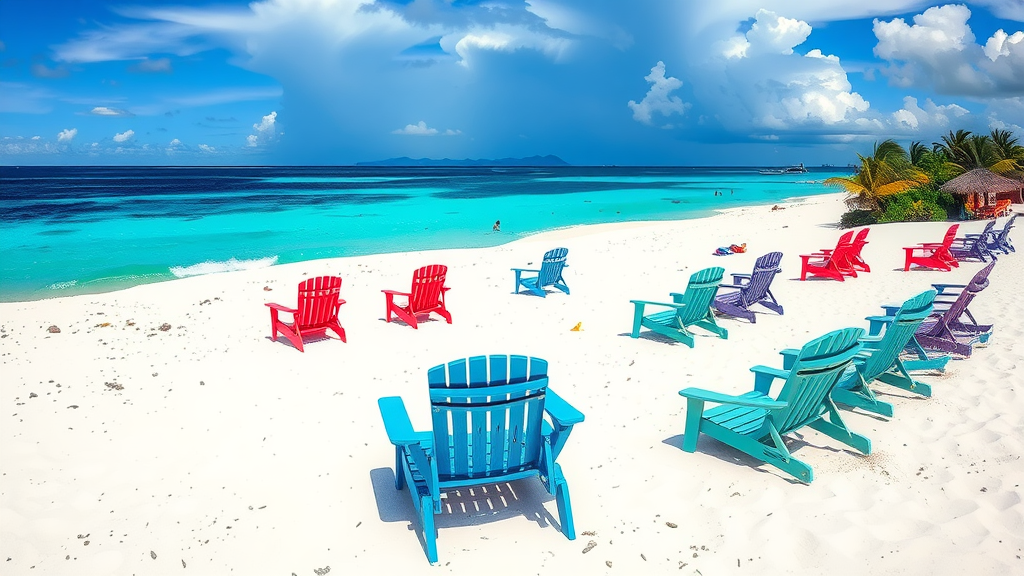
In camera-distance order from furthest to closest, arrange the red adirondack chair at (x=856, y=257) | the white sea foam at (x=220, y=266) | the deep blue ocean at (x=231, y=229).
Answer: the deep blue ocean at (x=231, y=229), the white sea foam at (x=220, y=266), the red adirondack chair at (x=856, y=257)

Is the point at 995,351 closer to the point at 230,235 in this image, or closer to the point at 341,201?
the point at 230,235

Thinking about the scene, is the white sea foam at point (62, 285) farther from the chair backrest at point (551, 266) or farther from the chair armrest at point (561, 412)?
the chair armrest at point (561, 412)

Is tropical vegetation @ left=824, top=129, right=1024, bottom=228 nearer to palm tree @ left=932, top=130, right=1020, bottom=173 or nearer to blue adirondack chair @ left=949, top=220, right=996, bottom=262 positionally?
palm tree @ left=932, top=130, right=1020, bottom=173

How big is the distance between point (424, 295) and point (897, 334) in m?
5.58

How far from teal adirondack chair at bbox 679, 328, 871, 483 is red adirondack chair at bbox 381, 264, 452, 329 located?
479 cm

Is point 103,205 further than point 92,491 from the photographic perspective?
Yes

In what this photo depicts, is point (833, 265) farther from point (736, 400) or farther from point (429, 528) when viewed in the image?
point (429, 528)

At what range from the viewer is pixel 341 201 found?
4625 centimetres

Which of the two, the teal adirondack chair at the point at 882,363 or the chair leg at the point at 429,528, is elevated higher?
the teal adirondack chair at the point at 882,363

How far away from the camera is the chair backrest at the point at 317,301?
24.5ft

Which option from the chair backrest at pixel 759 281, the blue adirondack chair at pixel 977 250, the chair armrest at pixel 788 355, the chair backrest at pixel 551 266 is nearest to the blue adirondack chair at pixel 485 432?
the chair armrest at pixel 788 355

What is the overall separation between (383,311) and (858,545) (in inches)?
287

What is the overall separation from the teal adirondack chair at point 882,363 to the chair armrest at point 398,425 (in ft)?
9.75

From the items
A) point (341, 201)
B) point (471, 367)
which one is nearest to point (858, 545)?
point (471, 367)
